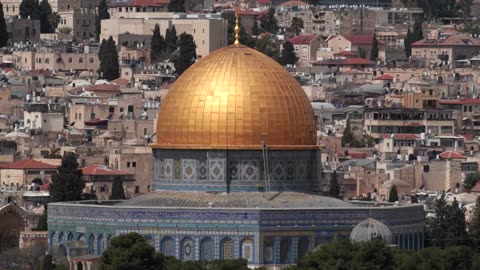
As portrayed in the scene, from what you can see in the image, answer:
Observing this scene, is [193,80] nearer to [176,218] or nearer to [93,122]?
[176,218]

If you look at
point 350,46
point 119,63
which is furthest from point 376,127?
point 350,46

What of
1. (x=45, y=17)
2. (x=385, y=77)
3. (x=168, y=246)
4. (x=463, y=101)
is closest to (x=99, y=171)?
(x=168, y=246)

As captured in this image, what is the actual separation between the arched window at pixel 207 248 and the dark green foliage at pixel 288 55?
82.4 m

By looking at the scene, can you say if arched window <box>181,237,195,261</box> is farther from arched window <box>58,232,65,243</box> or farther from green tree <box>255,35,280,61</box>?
green tree <box>255,35,280,61</box>

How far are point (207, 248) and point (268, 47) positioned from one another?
85.1 meters

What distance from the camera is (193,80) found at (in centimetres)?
7950

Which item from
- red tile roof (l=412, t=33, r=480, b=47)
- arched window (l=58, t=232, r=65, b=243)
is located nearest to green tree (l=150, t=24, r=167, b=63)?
red tile roof (l=412, t=33, r=480, b=47)

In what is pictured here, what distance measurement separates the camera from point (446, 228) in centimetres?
8625

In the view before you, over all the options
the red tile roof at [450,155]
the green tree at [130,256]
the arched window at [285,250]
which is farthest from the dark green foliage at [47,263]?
the red tile roof at [450,155]

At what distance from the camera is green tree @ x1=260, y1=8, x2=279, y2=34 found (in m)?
179

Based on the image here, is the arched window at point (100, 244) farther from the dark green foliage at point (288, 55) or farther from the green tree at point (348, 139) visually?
the dark green foliage at point (288, 55)

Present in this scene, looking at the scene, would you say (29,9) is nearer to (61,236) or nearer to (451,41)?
(451,41)

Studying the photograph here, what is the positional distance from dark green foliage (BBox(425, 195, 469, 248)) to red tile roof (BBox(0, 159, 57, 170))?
2288 cm

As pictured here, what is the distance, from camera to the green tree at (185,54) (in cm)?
14775
